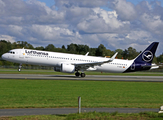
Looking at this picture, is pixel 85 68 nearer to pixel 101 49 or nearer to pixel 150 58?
pixel 150 58

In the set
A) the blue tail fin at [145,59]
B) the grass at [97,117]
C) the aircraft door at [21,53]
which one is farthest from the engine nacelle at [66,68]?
the grass at [97,117]

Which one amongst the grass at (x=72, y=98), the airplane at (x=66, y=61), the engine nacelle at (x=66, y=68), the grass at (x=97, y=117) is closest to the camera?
the grass at (x=97, y=117)

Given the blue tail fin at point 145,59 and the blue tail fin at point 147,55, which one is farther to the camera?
the blue tail fin at point 147,55

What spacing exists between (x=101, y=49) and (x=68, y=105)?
121m

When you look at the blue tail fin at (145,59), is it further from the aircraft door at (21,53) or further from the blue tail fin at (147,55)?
the aircraft door at (21,53)

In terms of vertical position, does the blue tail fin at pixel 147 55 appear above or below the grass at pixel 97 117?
above

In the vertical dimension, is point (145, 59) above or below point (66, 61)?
above

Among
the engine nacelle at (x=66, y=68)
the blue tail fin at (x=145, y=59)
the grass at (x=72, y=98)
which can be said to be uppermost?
the blue tail fin at (x=145, y=59)

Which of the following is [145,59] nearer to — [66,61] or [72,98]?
[66,61]

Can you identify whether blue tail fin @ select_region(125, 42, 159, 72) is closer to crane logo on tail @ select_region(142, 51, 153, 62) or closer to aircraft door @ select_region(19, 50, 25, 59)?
crane logo on tail @ select_region(142, 51, 153, 62)

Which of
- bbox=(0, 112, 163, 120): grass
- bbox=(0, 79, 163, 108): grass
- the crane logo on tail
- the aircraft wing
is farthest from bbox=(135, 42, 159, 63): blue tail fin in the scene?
bbox=(0, 112, 163, 120): grass

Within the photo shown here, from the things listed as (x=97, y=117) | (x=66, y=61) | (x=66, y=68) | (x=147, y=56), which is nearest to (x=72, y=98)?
(x=97, y=117)

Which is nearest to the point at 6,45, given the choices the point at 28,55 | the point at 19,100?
the point at 28,55

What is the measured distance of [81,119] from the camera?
33.4 feet
